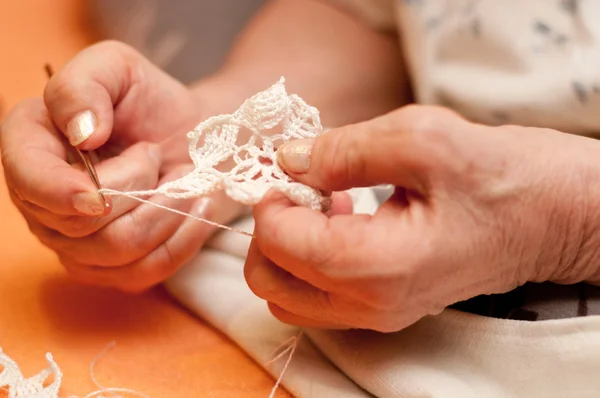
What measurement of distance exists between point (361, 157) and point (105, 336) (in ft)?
1.05

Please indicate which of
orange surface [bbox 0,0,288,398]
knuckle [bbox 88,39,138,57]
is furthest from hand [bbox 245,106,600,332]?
knuckle [bbox 88,39,138,57]

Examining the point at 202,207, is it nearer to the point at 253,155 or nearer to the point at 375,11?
the point at 253,155

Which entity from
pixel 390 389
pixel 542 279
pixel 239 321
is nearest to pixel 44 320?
pixel 239 321

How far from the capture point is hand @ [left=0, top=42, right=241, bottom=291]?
1.86ft

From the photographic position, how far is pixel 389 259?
414mm

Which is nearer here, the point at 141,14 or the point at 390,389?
the point at 390,389

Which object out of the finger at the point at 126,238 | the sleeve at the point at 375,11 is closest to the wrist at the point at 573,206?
the finger at the point at 126,238

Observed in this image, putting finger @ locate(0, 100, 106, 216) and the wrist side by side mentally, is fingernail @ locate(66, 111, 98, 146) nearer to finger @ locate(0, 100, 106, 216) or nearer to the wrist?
finger @ locate(0, 100, 106, 216)

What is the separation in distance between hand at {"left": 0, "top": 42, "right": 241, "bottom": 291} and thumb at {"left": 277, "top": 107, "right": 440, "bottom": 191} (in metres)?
0.17

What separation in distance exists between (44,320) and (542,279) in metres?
0.44

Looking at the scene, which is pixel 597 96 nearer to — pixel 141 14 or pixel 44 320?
pixel 44 320

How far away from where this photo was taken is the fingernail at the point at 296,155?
470mm

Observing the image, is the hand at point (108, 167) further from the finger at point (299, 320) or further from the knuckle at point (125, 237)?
the finger at point (299, 320)

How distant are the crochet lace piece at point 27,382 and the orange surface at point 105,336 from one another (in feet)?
0.05
